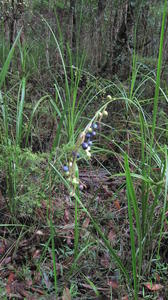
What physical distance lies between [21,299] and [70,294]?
24 centimetres

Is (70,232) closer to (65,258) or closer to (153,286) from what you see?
A: (65,258)

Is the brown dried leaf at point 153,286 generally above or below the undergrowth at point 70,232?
below

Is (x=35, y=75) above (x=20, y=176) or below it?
above

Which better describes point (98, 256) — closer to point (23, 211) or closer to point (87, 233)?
point (87, 233)

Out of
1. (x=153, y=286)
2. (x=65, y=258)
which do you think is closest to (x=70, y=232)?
(x=65, y=258)

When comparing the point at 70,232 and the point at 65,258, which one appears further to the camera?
the point at 70,232

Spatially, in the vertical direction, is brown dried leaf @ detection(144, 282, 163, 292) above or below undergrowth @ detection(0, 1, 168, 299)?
below

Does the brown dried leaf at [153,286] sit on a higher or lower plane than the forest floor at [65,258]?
lower

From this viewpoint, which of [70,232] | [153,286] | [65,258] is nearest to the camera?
[153,286]

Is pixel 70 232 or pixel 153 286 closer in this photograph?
pixel 153 286

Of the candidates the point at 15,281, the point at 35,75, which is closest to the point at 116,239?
the point at 15,281

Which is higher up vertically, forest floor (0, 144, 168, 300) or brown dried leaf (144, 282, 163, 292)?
forest floor (0, 144, 168, 300)

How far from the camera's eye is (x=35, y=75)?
3184 mm

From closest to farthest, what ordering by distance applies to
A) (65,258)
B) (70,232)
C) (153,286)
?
(153,286)
(65,258)
(70,232)
